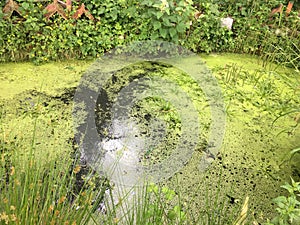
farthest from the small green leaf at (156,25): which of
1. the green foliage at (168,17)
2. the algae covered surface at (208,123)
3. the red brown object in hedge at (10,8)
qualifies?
the red brown object in hedge at (10,8)

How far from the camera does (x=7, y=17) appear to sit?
2908mm

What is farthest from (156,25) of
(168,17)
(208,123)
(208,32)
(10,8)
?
(10,8)

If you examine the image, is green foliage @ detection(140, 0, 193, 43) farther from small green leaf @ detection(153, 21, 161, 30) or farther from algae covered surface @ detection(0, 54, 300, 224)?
algae covered surface @ detection(0, 54, 300, 224)

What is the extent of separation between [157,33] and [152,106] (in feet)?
2.71

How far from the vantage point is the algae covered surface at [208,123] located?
206 cm

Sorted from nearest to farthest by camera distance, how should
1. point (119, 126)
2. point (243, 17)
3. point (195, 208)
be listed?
point (195, 208) < point (119, 126) < point (243, 17)

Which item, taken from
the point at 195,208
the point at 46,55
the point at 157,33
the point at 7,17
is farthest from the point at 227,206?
the point at 7,17

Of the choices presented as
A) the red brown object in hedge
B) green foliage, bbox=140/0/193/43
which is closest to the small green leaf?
green foliage, bbox=140/0/193/43

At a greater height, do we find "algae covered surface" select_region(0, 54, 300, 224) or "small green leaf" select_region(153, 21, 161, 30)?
"small green leaf" select_region(153, 21, 161, 30)

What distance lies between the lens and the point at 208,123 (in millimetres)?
2615

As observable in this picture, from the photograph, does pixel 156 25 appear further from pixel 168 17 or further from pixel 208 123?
pixel 208 123

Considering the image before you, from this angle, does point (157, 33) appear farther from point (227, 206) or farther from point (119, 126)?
point (227, 206)

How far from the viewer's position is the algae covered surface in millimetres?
2059

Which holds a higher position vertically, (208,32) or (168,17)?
(168,17)
